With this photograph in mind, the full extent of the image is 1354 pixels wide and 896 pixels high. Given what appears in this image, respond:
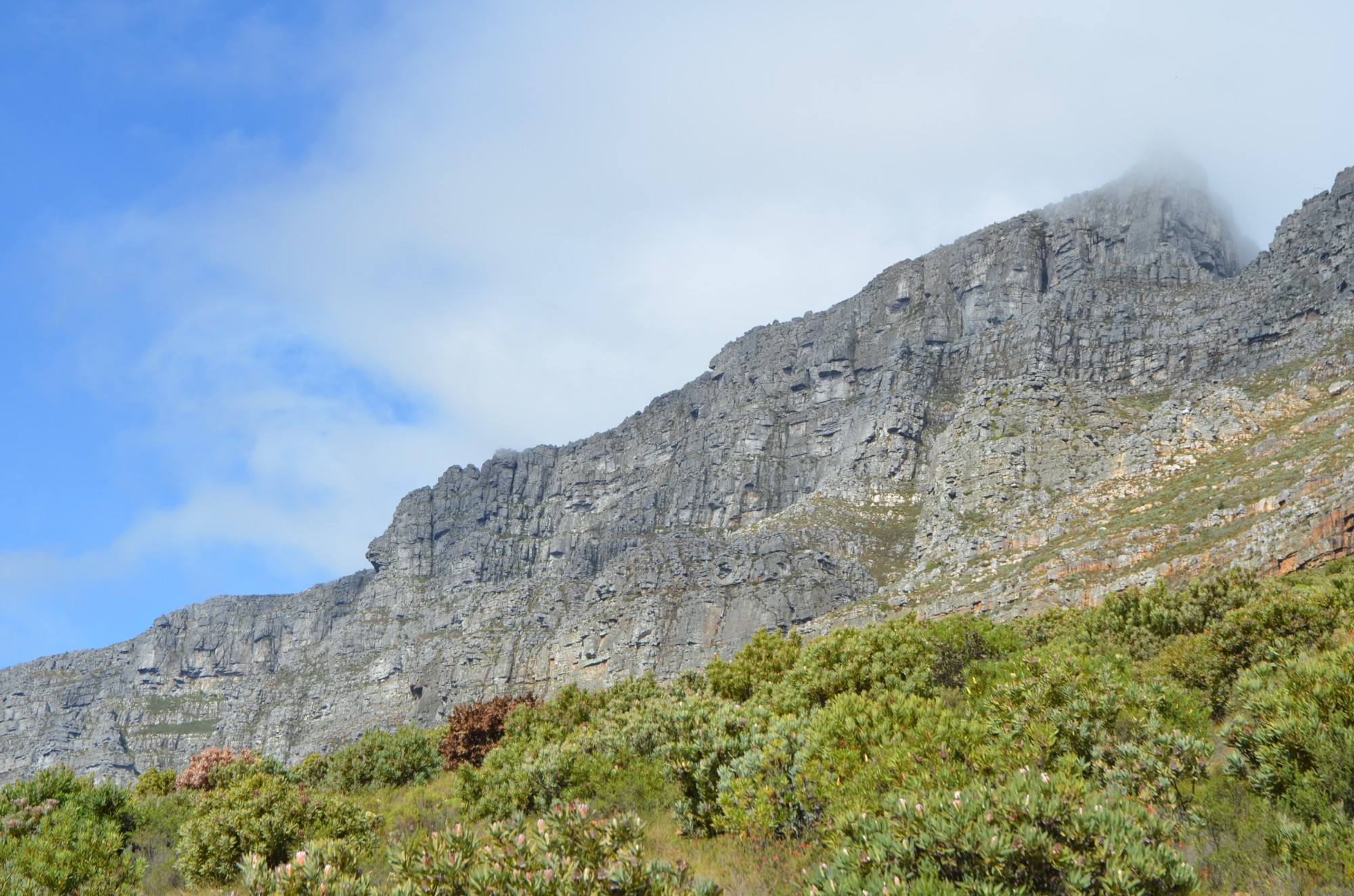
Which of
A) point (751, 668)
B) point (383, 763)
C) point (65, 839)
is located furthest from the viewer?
point (751, 668)

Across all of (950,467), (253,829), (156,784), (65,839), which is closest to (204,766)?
(156,784)

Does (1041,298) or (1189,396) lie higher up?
(1041,298)

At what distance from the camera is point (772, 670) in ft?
125

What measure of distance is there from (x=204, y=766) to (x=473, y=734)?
881 cm

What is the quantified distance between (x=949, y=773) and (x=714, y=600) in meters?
112

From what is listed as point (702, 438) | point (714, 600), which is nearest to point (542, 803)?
point (714, 600)

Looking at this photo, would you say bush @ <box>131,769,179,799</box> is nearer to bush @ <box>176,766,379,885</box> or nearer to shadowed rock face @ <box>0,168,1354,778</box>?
bush @ <box>176,766,379,885</box>

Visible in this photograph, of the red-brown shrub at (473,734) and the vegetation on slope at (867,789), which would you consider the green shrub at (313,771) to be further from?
the red-brown shrub at (473,734)

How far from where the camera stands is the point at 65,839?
1777 centimetres

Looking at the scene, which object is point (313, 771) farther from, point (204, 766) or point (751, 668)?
point (751, 668)

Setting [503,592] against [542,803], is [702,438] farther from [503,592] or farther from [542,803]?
[542,803]

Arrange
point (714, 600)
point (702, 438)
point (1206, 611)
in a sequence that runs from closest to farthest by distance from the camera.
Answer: point (1206, 611)
point (714, 600)
point (702, 438)

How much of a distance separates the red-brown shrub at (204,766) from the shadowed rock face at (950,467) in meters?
48.8

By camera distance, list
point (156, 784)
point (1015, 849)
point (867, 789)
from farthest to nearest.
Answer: point (156, 784) < point (867, 789) < point (1015, 849)
